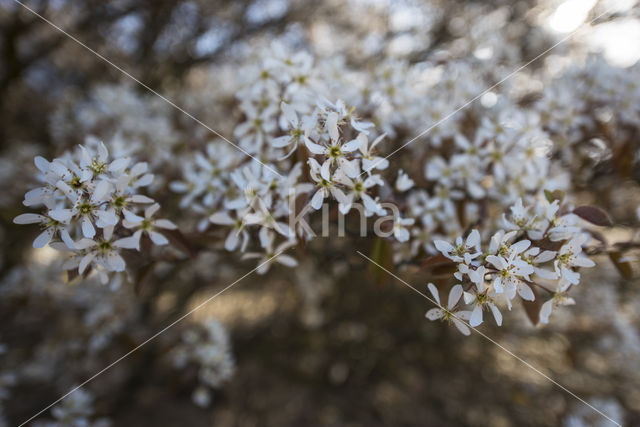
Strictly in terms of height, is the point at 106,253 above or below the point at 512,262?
above

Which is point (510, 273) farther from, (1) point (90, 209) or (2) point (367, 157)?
(1) point (90, 209)

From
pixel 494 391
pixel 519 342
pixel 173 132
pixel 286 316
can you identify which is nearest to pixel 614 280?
pixel 519 342

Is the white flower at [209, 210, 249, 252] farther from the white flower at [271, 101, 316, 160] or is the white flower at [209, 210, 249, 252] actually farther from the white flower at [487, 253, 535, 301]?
the white flower at [487, 253, 535, 301]

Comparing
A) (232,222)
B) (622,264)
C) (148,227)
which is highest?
(148,227)

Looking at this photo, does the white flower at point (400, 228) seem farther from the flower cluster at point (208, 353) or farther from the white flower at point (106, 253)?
the flower cluster at point (208, 353)

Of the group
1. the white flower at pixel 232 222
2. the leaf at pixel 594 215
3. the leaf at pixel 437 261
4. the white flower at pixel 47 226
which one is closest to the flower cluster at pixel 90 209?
the white flower at pixel 47 226

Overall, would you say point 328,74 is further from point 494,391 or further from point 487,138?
point 494,391

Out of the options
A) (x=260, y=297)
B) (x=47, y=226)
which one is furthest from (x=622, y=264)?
(x=260, y=297)
